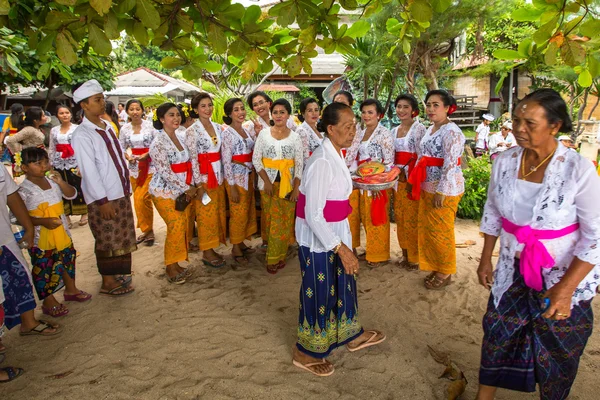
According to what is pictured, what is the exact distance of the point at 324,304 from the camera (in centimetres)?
285

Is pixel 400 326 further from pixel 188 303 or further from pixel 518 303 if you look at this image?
pixel 188 303

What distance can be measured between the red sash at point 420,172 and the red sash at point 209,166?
216cm

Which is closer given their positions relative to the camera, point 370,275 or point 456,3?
point 370,275

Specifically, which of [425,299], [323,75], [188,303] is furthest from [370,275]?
[323,75]

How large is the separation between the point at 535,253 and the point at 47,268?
3.81 m

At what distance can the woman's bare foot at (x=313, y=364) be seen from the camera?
9.57 feet

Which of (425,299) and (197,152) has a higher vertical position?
(197,152)

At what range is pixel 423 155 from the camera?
4.19m

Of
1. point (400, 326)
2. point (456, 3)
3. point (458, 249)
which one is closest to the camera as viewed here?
point (400, 326)

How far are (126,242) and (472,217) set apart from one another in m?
5.23

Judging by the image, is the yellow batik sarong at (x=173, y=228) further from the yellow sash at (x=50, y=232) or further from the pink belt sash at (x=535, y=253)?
the pink belt sash at (x=535, y=253)

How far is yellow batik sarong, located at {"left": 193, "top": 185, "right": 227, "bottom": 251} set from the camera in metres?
4.74

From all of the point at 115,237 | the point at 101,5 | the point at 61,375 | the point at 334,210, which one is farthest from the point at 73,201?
the point at 101,5

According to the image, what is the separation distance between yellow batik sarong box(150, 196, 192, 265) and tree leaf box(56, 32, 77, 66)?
255 centimetres
